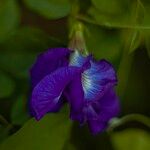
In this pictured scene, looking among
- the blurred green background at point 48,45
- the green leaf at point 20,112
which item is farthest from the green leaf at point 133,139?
the green leaf at point 20,112

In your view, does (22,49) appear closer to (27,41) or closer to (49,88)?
(27,41)

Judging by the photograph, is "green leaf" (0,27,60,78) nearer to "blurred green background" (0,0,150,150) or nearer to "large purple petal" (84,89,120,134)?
"blurred green background" (0,0,150,150)

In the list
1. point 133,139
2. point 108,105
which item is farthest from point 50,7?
point 133,139

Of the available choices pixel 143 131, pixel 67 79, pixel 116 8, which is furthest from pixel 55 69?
pixel 143 131

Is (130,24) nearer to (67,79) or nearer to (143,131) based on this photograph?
(67,79)

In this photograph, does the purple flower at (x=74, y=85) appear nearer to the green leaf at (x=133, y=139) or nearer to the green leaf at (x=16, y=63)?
the green leaf at (x=16, y=63)
